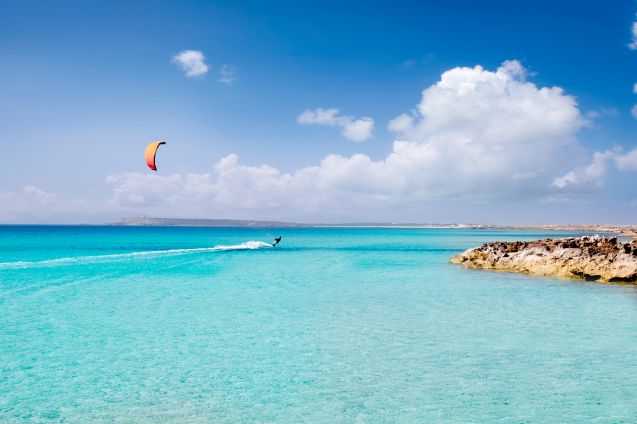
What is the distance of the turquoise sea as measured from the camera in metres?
8.09

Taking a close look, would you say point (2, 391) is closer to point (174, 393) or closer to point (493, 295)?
point (174, 393)

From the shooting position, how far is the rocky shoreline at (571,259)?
2475cm

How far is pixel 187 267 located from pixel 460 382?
92.2 feet

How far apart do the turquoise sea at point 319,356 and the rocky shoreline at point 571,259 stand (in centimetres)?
400

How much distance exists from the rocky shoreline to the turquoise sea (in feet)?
13.1

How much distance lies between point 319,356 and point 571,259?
21872 millimetres

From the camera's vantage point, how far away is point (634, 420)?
24.9 ft

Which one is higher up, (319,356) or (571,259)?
(571,259)

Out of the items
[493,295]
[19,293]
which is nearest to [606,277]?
[493,295]

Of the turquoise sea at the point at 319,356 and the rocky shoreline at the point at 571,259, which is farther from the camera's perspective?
the rocky shoreline at the point at 571,259

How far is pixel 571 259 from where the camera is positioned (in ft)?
89.7

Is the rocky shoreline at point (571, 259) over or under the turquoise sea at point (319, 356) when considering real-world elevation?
over

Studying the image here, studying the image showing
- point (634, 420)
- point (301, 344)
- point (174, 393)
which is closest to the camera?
point (634, 420)

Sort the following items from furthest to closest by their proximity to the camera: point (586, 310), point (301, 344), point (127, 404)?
point (586, 310), point (301, 344), point (127, 404)
